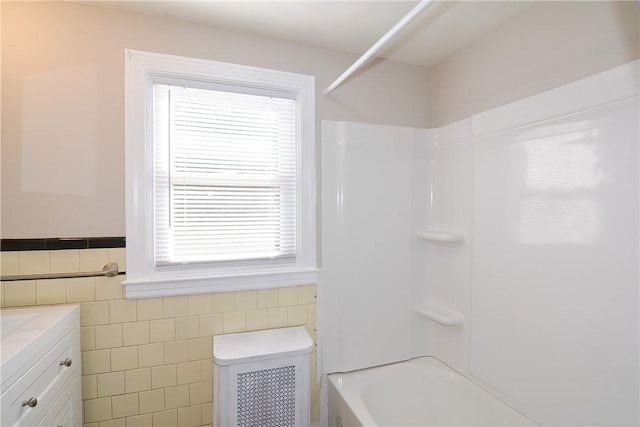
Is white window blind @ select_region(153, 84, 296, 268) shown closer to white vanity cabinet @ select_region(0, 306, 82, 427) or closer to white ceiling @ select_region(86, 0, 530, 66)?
white ceiling @ select_region(86, 0, 530, 66)

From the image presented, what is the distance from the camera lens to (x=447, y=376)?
6.59ft

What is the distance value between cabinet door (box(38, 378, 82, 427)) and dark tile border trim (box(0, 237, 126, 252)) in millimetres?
626

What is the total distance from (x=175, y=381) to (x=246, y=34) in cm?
199

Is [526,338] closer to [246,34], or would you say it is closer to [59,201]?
[246,34]

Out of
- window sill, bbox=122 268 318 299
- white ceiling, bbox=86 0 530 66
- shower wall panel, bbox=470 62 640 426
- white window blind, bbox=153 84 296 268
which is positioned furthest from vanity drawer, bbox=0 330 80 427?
shower wall panel, bbox=470 62 640 426

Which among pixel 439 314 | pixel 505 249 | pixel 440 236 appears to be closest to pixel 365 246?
pixel 440 236

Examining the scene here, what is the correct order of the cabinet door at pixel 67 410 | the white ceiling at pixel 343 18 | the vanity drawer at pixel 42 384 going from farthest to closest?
the white ceiling at pixel 343 18 < the cabinet door at pixel 67 410 < the vanity drawer at pixel 42 384

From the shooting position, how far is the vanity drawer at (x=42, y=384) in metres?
0.96

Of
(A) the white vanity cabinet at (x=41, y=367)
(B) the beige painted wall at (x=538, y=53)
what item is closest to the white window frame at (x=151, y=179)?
(A) the white vanity cabinet at (x=41, y=367)

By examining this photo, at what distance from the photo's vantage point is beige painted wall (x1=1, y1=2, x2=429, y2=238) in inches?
→ 56.7

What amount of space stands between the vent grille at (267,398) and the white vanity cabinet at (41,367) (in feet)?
2.42

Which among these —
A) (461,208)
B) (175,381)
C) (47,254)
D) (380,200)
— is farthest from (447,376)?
(47,254)

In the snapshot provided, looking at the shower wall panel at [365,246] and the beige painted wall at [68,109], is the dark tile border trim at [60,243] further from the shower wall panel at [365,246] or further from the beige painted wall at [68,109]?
the shower wall panel at [365,246]

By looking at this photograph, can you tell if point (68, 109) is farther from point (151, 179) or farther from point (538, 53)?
point (538, 53)
